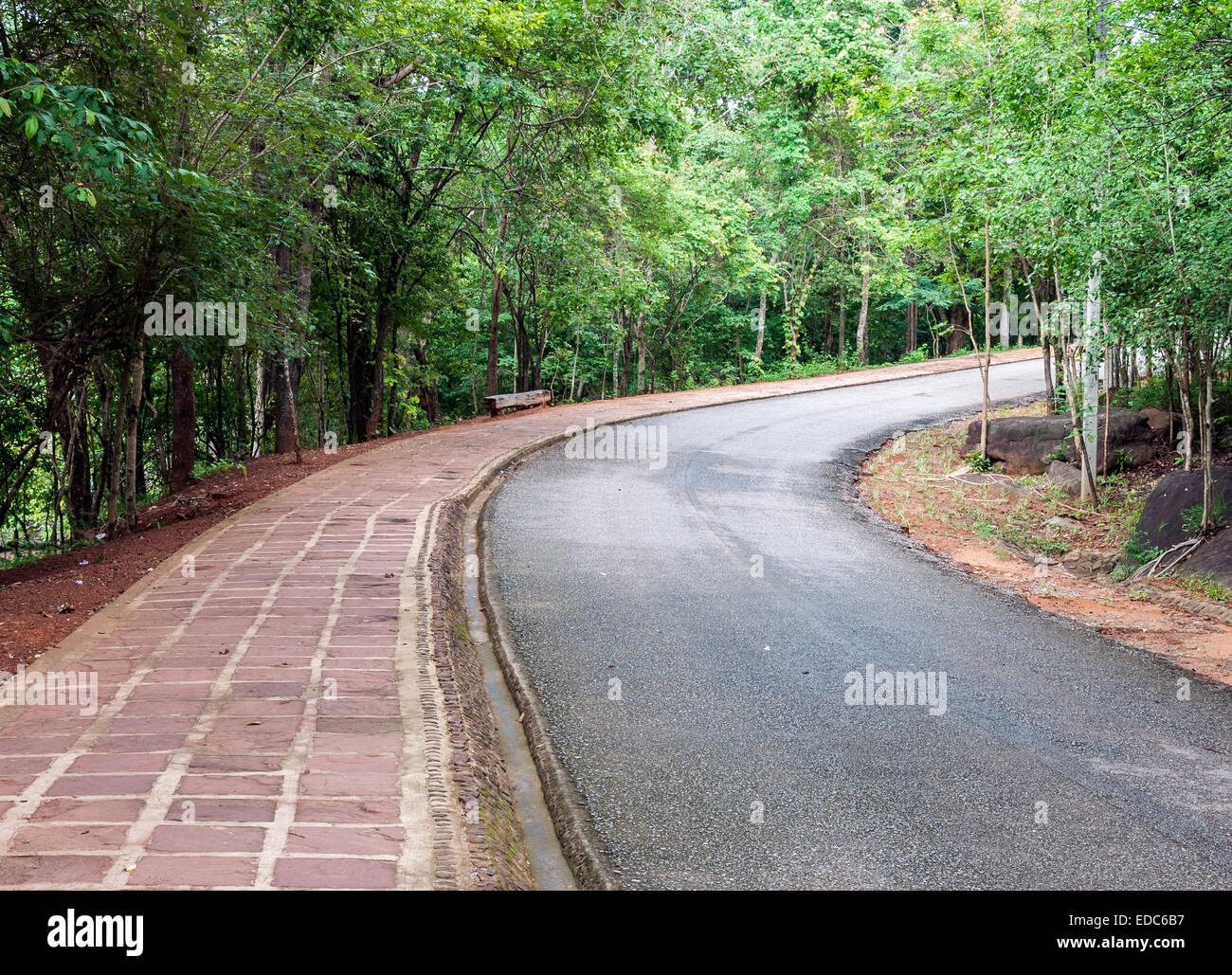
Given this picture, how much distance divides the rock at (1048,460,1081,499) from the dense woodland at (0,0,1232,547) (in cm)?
108

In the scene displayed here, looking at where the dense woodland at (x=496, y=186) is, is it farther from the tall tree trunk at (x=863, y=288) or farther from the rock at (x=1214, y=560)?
the rock at (x=1214, y=560)

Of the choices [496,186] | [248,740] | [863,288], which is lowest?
[248,740]

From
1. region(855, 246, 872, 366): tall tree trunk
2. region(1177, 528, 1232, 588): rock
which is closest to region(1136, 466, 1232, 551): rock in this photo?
region(1177, 528, 1232, 588): rock

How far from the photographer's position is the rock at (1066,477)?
43.4 feet

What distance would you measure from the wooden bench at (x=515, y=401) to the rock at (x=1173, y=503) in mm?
12538

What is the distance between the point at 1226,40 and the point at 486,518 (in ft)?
25.8

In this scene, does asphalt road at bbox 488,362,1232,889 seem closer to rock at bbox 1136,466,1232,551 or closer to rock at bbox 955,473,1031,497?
rock at bbox 1136,466,1232,551

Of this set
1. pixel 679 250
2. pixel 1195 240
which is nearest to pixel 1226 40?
pixel 1195 240

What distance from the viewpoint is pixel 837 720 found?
5047mm

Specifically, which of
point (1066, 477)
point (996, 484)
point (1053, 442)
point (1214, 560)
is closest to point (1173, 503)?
point (1214, 560)

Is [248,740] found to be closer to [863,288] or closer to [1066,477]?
[1066,477]

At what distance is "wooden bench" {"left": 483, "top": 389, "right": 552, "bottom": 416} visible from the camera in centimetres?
1950

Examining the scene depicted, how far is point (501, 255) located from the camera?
2025cm

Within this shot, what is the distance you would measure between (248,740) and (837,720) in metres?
2.95
